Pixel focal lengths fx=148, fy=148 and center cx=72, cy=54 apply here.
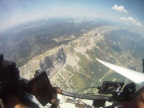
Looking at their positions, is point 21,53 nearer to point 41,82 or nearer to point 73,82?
point 73,82

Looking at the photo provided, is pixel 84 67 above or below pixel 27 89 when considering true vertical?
below

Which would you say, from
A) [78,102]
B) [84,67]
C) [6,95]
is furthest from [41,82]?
[84,67]

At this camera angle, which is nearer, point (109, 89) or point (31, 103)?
point (31, 103)

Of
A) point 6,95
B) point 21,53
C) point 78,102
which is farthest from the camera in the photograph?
point 21,53

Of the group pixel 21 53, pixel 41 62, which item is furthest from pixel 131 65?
pixel 21 53

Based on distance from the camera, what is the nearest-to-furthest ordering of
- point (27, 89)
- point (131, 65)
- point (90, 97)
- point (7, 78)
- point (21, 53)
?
point (7, 78), point (27, 89), point (90, 97), point (21, 53), point (131, 65)

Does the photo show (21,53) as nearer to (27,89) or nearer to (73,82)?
(73,82)

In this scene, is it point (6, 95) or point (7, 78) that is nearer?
point (6, 95)

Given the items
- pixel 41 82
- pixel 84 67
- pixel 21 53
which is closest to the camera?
pixel 41 82

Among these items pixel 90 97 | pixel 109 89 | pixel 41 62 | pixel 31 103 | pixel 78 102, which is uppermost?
pixel 31 103
